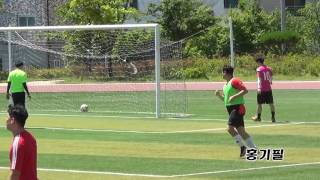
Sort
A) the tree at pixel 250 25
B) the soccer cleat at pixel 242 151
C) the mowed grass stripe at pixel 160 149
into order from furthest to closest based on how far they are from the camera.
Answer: the tree at pixel 250 25, the mowed grass stripe at pixel 160 149, the soccer cleat at pixel 242 151

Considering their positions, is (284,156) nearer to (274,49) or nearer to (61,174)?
(61,174)

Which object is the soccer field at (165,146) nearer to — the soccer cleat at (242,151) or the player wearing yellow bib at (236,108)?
the soccer cleat at (242,151)

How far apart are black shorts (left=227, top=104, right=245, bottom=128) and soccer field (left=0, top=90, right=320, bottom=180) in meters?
0.68

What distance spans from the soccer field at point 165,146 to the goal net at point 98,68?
353 centimetres

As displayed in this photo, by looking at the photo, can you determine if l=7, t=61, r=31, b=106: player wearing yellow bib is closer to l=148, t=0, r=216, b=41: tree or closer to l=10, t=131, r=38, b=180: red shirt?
l=10, t=131, r=38, b=180: red shirt

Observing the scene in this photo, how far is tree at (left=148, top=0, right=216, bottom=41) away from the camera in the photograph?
62.5 meters

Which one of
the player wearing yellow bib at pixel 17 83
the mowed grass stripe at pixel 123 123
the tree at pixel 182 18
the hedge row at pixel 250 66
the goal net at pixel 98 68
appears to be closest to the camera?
the mowed grass stripe at pixel 123 123

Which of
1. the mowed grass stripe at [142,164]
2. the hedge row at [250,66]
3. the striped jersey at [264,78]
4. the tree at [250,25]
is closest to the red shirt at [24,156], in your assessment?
the mowed grass stripe at [142,164]

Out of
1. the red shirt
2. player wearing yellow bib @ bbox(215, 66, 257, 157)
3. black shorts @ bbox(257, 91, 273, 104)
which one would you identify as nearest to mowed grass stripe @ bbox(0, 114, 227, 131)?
black shorts @ bbox(257, 91, 273, 104)

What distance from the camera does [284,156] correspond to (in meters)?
16.1

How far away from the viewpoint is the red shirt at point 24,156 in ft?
28.0

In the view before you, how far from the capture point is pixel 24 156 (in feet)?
28.1

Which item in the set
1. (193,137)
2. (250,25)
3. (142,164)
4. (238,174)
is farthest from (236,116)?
(250,25)

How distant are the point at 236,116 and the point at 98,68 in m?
19.4
